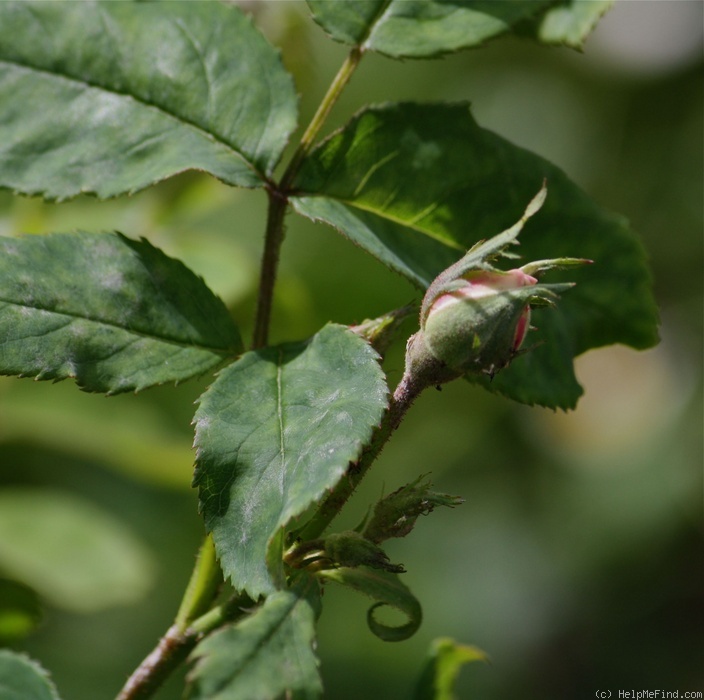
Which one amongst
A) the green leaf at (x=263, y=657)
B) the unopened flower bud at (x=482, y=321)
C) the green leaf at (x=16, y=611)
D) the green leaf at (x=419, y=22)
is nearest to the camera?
the green leaf at (x=263, y=657)

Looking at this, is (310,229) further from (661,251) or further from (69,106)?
(69,106)

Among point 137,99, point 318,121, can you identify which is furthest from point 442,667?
point 137,99

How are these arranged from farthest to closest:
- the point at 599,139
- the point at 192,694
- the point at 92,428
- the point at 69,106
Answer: the point at 599,139 → the point at 92,428 → the point at 69,106 → the point at 192,694

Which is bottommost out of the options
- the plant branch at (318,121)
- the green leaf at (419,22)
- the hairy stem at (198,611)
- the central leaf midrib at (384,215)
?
the hairy stem at (198,611)

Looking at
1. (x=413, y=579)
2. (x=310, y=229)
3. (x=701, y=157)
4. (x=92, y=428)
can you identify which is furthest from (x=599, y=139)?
(x=92, y=428)

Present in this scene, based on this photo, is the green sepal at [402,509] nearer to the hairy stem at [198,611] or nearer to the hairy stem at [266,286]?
the hairy stem at [198,611]

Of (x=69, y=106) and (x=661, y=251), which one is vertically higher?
(x=69, y=106)

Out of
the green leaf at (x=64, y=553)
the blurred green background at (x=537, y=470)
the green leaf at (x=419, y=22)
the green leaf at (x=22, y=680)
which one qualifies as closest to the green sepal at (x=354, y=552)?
the green leaf at (x=22, y=680)
